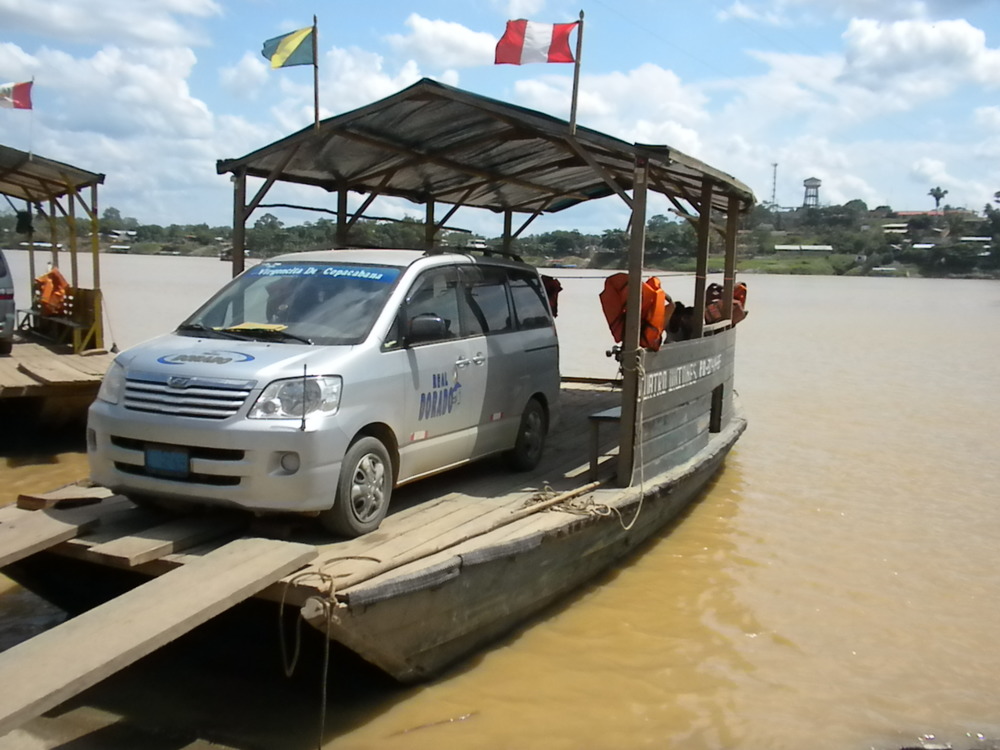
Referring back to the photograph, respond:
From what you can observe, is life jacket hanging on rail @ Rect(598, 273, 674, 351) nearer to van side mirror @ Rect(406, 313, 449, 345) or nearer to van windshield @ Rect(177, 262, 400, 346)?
van side mirror @ Rect(406, 313, 449, 345)

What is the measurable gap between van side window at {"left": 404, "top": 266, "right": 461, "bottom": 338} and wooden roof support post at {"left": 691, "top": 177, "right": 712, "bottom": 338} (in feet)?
11.4

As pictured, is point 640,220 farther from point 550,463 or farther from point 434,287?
point 550,463

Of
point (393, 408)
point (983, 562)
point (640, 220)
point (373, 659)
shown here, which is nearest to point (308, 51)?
point (640, 220)

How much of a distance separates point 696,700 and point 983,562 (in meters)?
4.15

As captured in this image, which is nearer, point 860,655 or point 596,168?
point 860,655

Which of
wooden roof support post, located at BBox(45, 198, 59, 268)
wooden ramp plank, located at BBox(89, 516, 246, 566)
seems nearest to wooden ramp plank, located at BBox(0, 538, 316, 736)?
wooden ramp plank, located at BBox(89, 516, 246, 566)

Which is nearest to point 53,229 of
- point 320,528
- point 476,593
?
point 320,528

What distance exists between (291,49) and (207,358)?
12.4 feet

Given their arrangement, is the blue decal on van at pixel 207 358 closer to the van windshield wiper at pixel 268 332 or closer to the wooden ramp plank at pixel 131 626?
the van windshield wiper at pixel 268 332

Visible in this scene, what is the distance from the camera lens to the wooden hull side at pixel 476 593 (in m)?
4.59

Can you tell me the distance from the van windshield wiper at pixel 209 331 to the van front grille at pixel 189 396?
2.25 ft

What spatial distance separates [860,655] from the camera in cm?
644

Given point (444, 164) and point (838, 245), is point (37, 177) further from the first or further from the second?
point (838, 245)

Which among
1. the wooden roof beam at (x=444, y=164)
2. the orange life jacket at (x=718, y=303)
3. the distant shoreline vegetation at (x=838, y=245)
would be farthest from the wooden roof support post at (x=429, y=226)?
the distant shoreline vegetation at (x=838, y=245)
